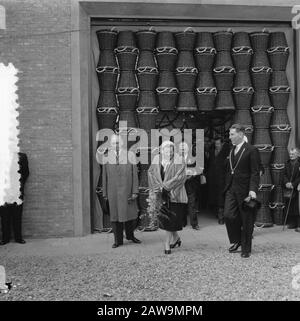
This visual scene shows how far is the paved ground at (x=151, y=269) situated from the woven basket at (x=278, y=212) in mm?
691

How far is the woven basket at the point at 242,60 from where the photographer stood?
784 cm

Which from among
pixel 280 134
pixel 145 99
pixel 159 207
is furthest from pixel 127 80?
pixel 280 134

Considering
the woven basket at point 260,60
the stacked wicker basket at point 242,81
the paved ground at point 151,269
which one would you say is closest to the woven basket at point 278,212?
the paved ground at point 151,269

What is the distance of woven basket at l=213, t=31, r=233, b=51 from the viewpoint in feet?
25.7

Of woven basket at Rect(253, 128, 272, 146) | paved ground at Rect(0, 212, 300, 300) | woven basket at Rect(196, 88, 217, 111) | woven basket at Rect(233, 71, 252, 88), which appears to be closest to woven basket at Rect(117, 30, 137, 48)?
woven basket at Rect(196, 88, 217, 111)

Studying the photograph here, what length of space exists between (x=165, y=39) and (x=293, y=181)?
3.40m

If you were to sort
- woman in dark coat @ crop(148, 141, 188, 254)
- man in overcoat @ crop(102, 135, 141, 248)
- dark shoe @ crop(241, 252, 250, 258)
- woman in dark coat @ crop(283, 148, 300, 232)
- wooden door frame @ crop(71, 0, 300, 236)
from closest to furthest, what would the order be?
dark shoe @ crop(241, 252, 250, 258) < woman in dark coat @ crop(148, 141, 188, 254) < man in overcoat @ crop(102, 135, 141, 248) < wooden door frame @ crop(71, 0, 300, 236) < woman in dark coat @ crop(283, 148, 300, 232)

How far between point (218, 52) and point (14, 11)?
11.9ft

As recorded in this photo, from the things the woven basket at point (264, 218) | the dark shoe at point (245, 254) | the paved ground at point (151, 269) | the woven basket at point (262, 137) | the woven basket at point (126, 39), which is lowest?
the paved ground at point (151, 269)

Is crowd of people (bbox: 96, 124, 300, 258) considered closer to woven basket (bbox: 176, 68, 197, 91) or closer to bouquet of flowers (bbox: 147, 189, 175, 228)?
bouquet of flowers (bbox: 147, 189, 175, 228)

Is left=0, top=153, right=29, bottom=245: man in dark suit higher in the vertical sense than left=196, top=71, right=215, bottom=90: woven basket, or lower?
lower

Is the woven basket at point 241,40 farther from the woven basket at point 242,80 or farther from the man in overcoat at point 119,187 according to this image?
the man in overcoat at point 119,187

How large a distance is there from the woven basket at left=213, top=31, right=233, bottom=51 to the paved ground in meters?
3.40

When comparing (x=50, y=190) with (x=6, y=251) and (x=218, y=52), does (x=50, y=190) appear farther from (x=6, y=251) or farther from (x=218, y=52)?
(x=218, y=52)
